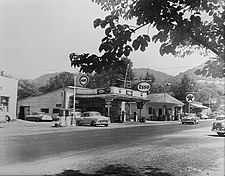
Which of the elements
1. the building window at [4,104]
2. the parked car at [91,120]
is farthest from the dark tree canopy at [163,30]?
the parked car at [91,120]

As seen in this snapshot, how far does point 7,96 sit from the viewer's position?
324 centimetres

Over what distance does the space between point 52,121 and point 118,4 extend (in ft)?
26.1

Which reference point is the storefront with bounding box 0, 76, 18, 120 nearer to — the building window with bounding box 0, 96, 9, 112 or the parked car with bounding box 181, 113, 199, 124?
the building window with bounding box 0, 96, 9, 112

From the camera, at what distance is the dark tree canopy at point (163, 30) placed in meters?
1.88

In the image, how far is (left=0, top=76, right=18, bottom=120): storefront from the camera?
2986 mm

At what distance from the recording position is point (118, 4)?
2.14m

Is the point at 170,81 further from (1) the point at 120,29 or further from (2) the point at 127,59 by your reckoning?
(1) the point at 120,29

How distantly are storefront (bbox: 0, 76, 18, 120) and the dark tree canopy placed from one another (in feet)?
3.98

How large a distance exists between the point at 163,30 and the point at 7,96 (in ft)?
6.60

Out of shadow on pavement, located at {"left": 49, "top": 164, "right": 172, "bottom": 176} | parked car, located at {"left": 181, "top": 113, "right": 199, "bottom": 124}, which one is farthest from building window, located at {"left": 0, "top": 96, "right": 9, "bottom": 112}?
parked car, located at {"left": 181, "top": 113, "right": 199, "bottom": 124}

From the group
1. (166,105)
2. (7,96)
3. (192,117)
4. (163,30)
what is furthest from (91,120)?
(163,30)

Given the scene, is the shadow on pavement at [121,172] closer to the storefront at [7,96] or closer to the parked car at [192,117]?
the storefront at [7,96]

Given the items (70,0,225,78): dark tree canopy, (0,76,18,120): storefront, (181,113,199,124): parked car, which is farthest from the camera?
(181,113,199,124): parked car

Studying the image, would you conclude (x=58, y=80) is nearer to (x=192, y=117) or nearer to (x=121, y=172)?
(x=121, y=172)
